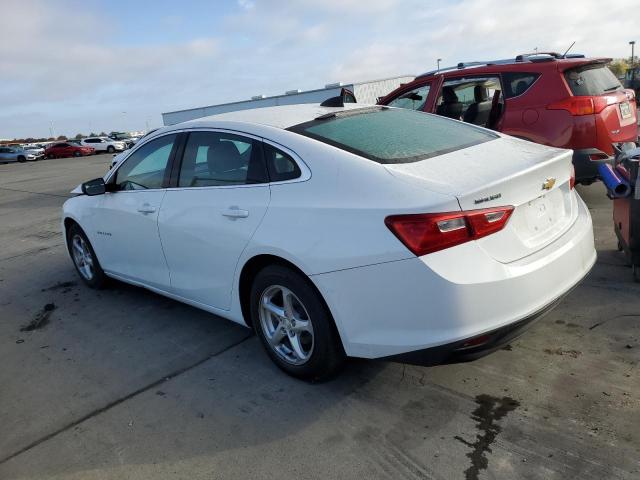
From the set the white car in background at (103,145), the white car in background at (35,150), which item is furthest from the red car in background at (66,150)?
the white car in background at (103,145)

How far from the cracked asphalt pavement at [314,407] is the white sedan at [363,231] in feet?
1.09

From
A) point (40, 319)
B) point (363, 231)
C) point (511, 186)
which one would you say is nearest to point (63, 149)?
point (40, 319)

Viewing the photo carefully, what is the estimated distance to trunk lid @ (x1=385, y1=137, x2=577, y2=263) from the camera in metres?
2.62

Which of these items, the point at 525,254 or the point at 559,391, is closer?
the point at 525,254

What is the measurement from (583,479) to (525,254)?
1041 mm

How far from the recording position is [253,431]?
286cm

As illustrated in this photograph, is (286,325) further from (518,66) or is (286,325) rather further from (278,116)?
(518,66)

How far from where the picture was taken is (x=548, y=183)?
2.98 meters

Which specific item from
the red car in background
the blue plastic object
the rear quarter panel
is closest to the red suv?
the blue plastic object

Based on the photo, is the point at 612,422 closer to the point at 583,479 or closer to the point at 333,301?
the point at 583,479

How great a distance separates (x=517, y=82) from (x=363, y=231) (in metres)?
4.58

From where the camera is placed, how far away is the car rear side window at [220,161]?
11.1 ft

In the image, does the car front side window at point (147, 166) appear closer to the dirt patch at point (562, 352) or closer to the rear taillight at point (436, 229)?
the rear taillight at point (436, 229)

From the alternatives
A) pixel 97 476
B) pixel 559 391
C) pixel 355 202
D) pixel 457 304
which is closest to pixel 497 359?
pixel 559 391
